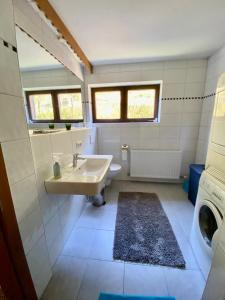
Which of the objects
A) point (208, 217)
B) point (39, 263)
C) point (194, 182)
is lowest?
point (39, 263)

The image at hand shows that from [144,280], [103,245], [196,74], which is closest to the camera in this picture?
[144,280]

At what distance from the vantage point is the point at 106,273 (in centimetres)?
123

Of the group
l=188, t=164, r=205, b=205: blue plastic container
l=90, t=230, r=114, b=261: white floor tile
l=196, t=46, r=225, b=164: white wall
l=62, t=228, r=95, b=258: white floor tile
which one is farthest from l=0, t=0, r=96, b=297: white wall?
l=196, t=46, r=225, b=164: white wall

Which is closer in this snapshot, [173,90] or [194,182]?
[194,182]

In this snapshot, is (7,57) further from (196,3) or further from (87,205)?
(87,205)

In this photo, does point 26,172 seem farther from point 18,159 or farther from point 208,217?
point 208,217

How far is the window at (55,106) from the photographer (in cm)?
138

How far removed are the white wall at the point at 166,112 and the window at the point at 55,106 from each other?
1.56ft

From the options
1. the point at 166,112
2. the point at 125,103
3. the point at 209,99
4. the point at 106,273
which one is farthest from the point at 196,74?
the point at 106,273

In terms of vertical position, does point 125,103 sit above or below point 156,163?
above

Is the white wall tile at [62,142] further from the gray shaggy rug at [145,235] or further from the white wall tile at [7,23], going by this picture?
the gray shaggy rug at [145,235]

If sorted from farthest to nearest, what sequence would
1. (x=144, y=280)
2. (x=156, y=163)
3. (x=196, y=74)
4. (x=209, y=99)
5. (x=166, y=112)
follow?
(x=156, y=163) < (x=166, y=112) < (x=196, y=74) < (x=209, y=99) < (x=144, y=280)

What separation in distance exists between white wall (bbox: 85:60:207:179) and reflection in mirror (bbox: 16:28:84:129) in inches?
23.8

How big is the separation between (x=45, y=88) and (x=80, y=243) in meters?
1.76
